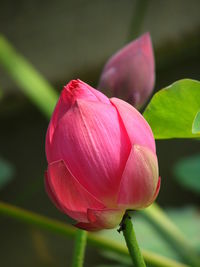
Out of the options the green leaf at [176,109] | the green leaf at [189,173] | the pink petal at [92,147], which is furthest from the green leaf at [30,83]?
the pink petal at [92,147]

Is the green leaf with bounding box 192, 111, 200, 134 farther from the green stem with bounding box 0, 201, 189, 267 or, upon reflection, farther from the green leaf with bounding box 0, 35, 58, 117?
the green leaf with bounding box 0, 35, 58, 117

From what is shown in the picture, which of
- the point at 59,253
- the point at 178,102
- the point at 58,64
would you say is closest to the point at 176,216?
the point at 59,253

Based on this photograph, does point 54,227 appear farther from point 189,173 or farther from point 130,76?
point 189,173

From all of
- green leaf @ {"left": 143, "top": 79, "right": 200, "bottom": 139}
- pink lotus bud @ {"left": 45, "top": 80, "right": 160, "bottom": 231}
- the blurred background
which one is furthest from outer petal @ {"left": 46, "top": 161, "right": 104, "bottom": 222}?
the blurred background

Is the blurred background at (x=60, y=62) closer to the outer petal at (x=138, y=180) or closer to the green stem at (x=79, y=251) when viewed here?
the green stem at (x=79, y=251)

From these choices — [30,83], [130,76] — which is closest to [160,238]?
[30,83]

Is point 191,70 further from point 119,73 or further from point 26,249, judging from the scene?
point 119,73
